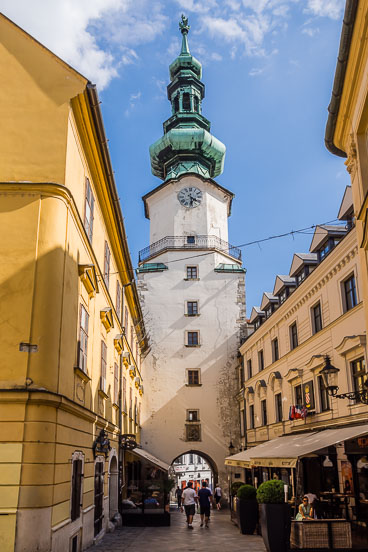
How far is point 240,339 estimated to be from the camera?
36.6 metres

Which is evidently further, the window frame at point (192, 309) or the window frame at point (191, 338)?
the window frame at point (192, 309)

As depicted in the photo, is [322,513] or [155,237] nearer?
[322,513]

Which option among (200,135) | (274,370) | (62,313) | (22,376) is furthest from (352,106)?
(200,135)

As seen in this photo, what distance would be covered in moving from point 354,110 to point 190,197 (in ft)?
97.0

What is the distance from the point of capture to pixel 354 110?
34.6 ft

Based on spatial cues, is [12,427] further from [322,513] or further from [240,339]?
[240,339]

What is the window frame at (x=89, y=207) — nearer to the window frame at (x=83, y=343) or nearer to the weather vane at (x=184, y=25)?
the window frame at (x=83, y=343)

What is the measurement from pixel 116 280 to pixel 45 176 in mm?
9424

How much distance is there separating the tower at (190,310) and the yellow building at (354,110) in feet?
83.1

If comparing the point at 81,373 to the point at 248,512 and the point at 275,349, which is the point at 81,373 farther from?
the point at 275,349

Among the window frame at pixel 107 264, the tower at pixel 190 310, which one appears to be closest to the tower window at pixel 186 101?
the tower at pixel 190 310

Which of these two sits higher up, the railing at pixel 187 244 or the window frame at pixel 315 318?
the railing at pixel 187 244

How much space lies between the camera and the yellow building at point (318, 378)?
1686cm

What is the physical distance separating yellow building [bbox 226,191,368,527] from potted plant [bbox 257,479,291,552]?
→ 253cm
